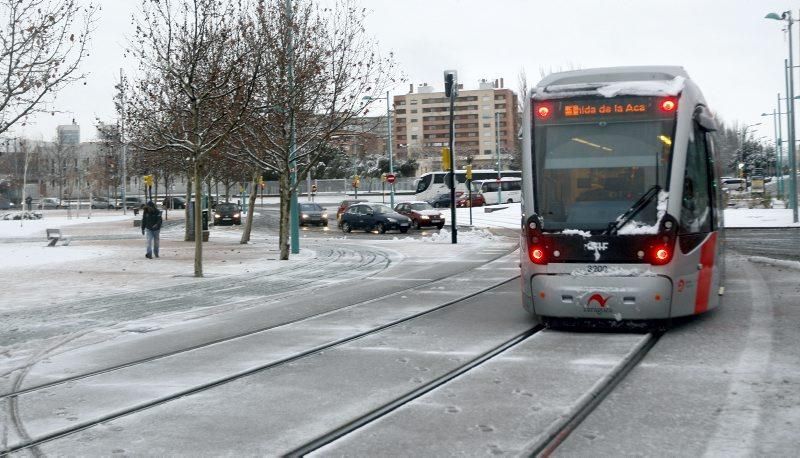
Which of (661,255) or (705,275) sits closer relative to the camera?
(661,255)

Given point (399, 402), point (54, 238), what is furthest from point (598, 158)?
point (54, 238)

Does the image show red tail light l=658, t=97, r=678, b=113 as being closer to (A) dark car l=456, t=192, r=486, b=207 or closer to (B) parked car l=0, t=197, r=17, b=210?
(A) dark car l=456, t=192, r=486, b=207

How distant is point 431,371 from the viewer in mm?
7797

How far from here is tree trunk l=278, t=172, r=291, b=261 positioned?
23.8m

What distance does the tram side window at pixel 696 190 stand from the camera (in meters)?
9.56

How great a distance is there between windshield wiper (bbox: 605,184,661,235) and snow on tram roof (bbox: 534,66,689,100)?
3.78 feet

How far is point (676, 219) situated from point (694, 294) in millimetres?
1011

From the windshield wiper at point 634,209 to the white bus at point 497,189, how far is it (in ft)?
221

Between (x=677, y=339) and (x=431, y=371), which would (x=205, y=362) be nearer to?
(x=431, y=371)

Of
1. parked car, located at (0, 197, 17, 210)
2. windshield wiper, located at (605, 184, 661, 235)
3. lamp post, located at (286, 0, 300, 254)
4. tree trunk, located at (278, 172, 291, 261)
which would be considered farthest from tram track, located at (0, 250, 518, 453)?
parked car, located at (0, 197, 17, 210)

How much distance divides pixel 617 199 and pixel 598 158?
0.54 meters

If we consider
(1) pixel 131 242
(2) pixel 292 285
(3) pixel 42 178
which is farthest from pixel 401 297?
(3) pixel 42 178

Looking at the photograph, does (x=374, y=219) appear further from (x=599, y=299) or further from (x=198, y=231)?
(x=599, y=299)

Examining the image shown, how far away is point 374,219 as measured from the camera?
4188 cm
